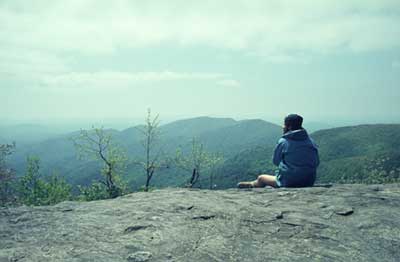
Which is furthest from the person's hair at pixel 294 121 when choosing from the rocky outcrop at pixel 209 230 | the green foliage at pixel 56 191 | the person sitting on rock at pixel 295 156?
the green foliage at pixel 56 191

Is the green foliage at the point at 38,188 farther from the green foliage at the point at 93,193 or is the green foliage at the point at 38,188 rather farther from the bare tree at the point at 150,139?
the bare tree at the point at 150,139

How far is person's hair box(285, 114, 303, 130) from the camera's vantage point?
1182cm

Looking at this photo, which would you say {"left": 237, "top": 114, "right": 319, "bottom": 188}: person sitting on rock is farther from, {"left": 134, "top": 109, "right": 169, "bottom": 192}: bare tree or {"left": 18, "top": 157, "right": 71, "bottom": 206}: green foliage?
{"left": 18, "top": 157, "right": 71, "bottom": 206}: green foliage

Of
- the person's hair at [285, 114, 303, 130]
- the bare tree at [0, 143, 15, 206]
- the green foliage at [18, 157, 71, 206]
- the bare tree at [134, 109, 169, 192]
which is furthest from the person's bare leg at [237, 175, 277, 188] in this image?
the green foliage at [18, 157, 71, 206]

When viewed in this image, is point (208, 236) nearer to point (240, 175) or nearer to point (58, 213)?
point (58, 213)

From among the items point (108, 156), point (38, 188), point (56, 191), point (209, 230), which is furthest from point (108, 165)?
point (209, 230)

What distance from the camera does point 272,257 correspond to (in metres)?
5.80

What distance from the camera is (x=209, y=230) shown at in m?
7.04

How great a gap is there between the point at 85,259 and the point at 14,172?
18.5m

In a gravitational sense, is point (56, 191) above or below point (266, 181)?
below

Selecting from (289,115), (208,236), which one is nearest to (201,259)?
(208,236)

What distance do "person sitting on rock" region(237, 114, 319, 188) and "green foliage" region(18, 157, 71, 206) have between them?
38.6 m

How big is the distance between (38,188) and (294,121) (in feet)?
145

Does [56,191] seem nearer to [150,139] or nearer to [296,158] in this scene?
[150,139]
